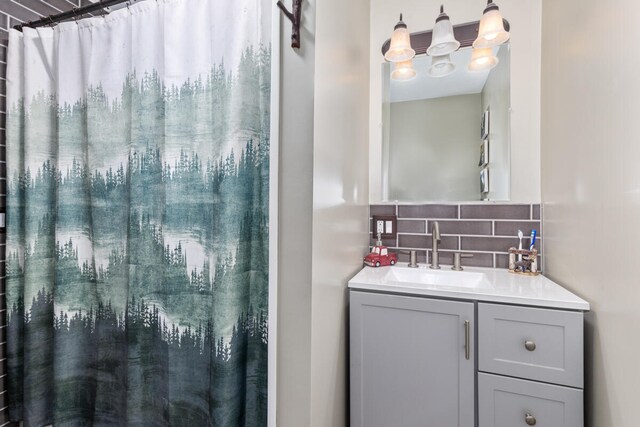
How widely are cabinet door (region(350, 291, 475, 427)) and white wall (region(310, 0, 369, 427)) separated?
85mm

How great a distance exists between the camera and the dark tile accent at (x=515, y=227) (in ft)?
4.91

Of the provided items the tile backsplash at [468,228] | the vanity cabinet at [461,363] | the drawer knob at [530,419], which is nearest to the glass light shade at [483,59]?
the tile backsplash at [468,228]

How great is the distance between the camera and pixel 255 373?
1.09 m

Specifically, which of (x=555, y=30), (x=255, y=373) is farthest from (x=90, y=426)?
(x=555, y=30)

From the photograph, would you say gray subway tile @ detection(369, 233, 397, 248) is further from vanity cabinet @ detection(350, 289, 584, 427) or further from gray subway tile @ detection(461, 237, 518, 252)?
vanity cabinet @ detection(350, 289, 584, 427)

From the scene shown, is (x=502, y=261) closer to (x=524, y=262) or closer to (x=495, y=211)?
(x=524, y=262)

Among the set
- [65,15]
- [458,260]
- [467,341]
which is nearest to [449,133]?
[458,260]

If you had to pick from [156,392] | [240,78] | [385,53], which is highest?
[385,53]

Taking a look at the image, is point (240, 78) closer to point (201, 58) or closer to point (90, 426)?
point (201, 58)

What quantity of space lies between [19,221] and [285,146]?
1386 mm

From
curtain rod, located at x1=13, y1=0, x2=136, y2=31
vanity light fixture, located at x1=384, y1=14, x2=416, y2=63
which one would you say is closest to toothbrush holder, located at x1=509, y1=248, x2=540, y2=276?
vanity light fixture, located at x1=384, y1=14, x2=416, y2=63

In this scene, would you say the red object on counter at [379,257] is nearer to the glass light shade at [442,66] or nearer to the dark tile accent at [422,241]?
the dark tile accent at [422,241]

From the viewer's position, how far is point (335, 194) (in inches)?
47.7

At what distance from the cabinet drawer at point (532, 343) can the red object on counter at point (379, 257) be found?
58 cm
